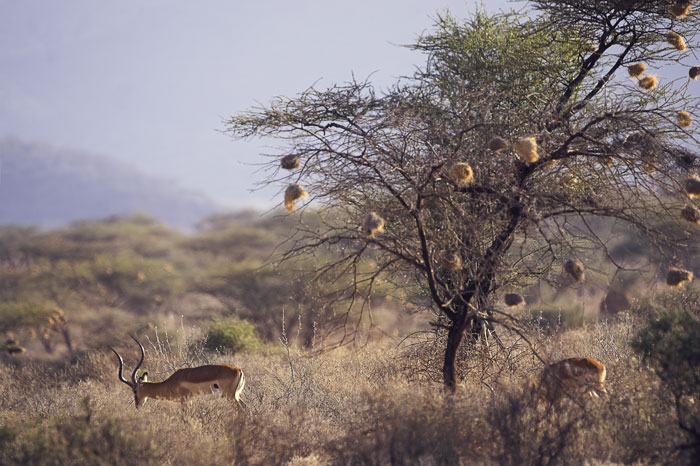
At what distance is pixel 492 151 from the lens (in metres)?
6.22

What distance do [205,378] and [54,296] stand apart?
682 inches

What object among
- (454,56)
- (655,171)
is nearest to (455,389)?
(655,171)

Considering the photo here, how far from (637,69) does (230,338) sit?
29.1ft

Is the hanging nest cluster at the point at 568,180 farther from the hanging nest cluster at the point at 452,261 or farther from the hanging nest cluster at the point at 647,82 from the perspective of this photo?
the hanging nest cluster at the point at 452,261

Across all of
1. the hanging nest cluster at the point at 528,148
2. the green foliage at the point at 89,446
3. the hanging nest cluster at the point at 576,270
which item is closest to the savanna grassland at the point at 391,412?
the green foliage at the point at 89,446

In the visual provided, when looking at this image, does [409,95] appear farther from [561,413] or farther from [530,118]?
[561,413]

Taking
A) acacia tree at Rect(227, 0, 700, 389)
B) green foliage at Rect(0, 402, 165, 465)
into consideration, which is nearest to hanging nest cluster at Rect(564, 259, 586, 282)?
acacia tree at Rect(227, 0, 700, 389)

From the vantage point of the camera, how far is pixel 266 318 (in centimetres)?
1762

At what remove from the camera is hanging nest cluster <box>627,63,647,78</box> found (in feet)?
23.0

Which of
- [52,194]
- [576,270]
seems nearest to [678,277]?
[576,270]

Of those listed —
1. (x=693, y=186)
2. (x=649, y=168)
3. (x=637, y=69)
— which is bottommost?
(x=693, y=186)

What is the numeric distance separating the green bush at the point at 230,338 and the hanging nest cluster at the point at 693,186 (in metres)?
8.80

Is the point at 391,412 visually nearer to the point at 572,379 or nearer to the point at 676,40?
the point at 572,379

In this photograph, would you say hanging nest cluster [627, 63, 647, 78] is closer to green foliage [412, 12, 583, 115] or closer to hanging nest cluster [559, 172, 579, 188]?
green foliage [412, 12, 583, 115]
